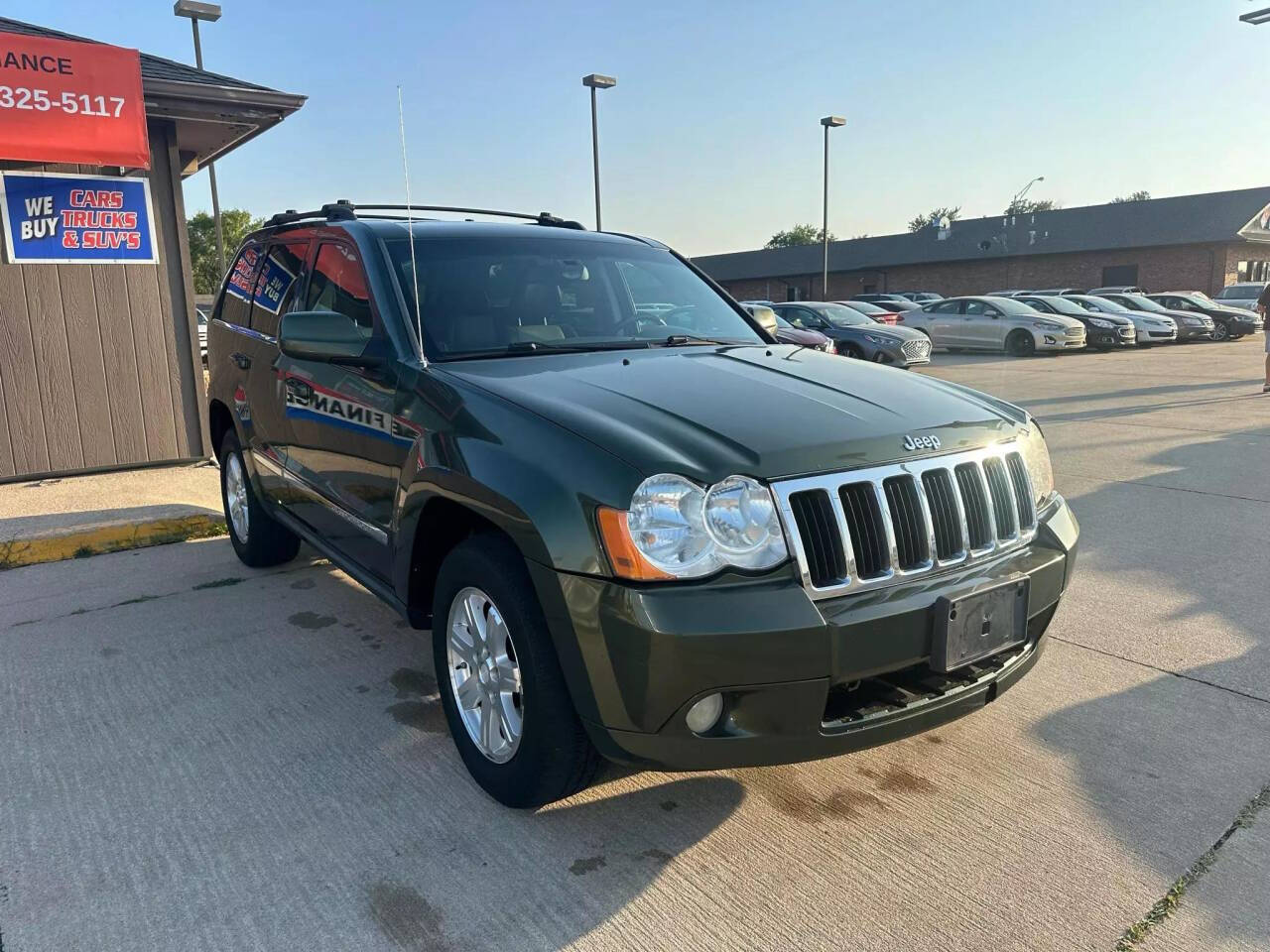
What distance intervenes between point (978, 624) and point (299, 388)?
9.97 ft

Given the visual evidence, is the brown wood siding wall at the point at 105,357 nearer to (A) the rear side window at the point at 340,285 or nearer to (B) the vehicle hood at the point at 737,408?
(A) the rear side window at the point at 340,285

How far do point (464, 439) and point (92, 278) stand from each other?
250 inches

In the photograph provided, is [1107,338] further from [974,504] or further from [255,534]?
[974,504]

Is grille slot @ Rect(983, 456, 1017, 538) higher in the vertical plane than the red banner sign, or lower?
lower

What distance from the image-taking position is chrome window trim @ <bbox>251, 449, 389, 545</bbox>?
352 centimetres

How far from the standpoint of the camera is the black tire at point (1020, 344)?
2245 cm

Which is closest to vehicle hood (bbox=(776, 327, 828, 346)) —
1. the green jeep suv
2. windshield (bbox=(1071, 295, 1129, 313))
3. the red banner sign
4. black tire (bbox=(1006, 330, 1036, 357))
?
black tire (bbox=(1006, 330, 1036, 357))

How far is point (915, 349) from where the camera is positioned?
18.0 metres

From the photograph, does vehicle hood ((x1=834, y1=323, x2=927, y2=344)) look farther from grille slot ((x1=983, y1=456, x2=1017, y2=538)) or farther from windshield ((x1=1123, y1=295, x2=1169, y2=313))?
grille slot ((x1=983, y1=456, x2=1017, y2=538))

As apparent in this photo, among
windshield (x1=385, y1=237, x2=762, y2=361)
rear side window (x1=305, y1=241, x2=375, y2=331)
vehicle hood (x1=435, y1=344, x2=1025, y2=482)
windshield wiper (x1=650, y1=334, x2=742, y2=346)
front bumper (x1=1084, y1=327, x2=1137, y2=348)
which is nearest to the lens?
vehicle hood (x1=435, y1=344, x2=1025, y2=482)

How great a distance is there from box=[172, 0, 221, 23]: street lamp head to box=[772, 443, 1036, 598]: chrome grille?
55.3ft

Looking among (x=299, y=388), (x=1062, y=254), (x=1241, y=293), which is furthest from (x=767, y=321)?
(x=1062, y=254)

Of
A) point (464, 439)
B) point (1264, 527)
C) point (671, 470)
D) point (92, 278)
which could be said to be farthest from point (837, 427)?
point (92, 278)

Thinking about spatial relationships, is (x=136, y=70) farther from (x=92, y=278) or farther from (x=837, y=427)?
(x=837, y=427)
